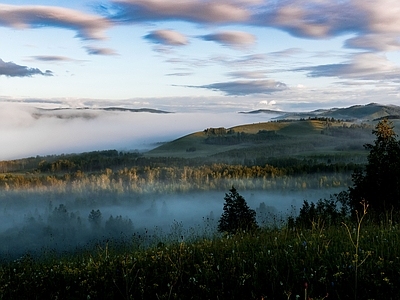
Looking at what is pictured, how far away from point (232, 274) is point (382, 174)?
24.6 meters

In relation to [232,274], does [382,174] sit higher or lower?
higher

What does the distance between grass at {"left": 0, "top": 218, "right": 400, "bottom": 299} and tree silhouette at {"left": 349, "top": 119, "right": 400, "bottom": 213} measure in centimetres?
2019

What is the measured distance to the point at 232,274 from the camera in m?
8.08

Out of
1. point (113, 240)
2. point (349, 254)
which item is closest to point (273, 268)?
point (349, 254)

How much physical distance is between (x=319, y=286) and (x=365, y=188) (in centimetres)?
2423

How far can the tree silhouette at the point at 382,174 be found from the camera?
29.1 meters

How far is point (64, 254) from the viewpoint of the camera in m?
13.0

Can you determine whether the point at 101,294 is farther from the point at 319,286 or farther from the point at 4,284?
the point at 319,286

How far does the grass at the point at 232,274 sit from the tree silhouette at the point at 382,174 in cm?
2019

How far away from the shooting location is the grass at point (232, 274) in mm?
7586

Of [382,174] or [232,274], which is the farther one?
[382,174]

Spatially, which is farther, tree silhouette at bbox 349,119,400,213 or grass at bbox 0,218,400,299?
tree silhouette at bbox 349,119,400,213

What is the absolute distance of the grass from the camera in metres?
7.59

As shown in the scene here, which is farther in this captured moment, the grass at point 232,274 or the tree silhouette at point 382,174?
the tree silhouette at point 382,174
